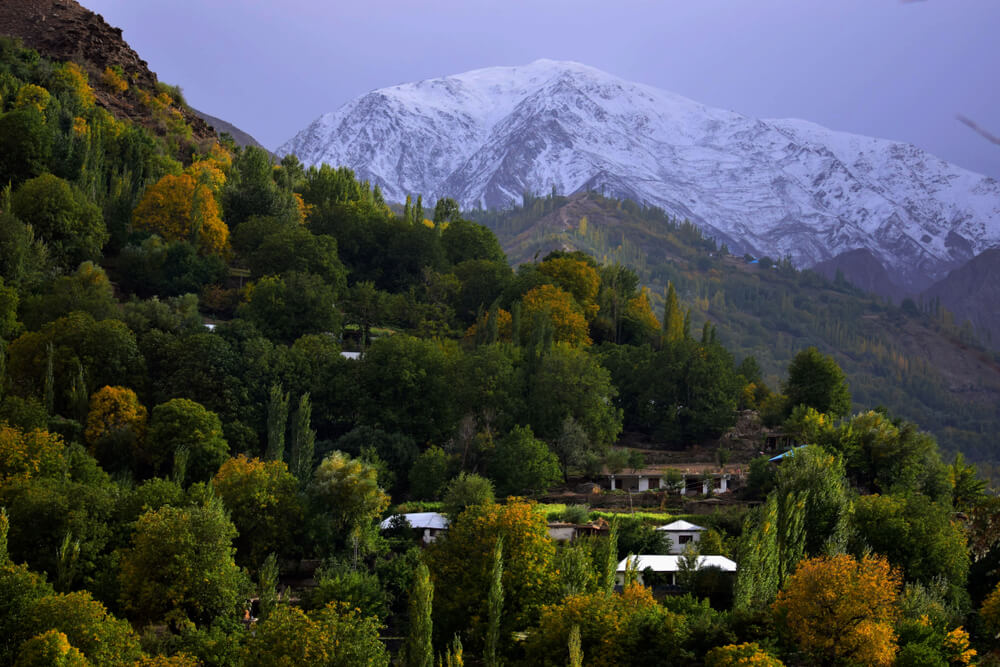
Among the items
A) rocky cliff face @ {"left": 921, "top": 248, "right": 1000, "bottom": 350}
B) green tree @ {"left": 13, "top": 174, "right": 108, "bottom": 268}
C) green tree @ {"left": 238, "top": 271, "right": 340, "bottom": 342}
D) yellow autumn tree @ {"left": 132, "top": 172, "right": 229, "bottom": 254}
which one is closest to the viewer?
green tree @ {"left": 238, "top": 271, "right": 340, "bottom": 342}

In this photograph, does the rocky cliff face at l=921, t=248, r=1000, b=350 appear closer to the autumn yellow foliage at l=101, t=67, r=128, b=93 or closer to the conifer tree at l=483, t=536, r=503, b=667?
the autumn yellow foliage at l=101, t=67, r=128, b=93

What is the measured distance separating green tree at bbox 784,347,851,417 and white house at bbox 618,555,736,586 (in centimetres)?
2191

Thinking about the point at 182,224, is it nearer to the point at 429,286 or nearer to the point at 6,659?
the point at 429,286

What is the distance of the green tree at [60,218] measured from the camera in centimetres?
6512

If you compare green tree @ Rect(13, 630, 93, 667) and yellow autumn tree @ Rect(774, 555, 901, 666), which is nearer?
green tree @ Rect(13, 630, 93, 667)

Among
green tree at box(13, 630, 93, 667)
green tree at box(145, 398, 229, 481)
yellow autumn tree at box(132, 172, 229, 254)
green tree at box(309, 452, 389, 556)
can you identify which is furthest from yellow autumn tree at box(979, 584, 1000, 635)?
yellow autumn tree at box(132, 172, 229, 254)

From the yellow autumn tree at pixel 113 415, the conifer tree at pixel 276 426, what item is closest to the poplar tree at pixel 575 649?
the conifer tree at pixel 276 426

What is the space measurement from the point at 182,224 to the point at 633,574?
143ft

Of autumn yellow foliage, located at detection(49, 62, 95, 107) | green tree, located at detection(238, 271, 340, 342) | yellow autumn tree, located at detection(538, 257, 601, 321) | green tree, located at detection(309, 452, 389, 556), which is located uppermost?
autumn yellow foliage, located at detection(49, 62, 95, 107)

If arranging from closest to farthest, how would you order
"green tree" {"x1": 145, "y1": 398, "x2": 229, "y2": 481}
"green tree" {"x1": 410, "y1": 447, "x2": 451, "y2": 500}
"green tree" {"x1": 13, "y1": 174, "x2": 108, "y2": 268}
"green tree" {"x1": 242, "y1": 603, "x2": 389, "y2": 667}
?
"green tree" {"x1": 242, "y1": 603, "x2": 389, "y2": 667}, "green tree" {"x1": 145, "y1": 398, "x2": 229, "y2": 481}, "green tree" {"x1": 410, "y1": 447, "x2": 451, "y2": 500}, "green tree" {"x1": 13, "y1": 174, "x2": 108, "y2": 268}

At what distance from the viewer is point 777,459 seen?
55438mm

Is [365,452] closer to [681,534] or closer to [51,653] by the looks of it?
[681,534]

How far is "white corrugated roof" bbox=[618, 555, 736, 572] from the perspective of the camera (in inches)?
1684

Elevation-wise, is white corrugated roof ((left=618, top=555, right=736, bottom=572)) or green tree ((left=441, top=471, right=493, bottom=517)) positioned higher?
green tree ((left=441, top=471, right=493, bottom=517))
